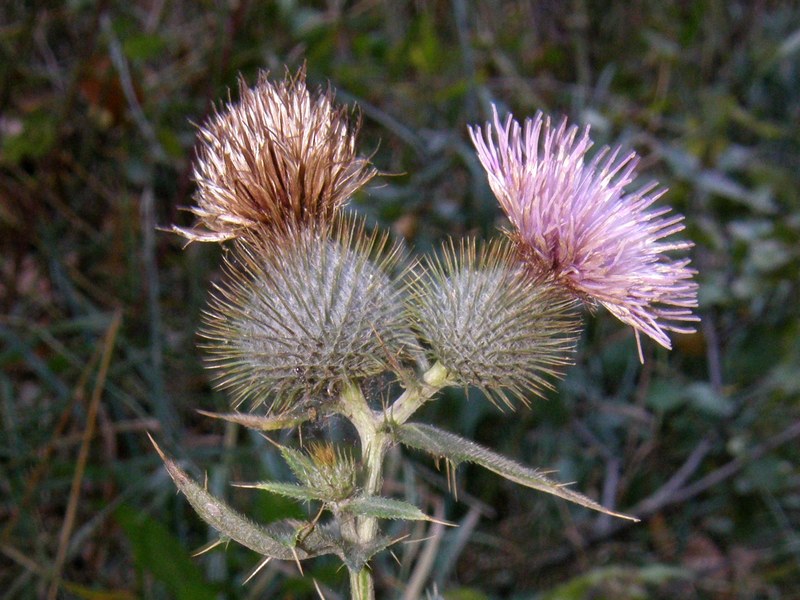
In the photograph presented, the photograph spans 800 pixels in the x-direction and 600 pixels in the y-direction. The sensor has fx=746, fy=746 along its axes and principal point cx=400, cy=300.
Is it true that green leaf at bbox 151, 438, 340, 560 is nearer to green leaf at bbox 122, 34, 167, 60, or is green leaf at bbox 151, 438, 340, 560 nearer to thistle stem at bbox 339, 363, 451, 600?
thistle stem at bbox 339, 363, 451, 600

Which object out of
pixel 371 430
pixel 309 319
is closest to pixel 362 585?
pixel 371 430

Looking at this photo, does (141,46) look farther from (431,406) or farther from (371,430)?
(371,430)

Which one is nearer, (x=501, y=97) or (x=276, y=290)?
(x=276, y=290)

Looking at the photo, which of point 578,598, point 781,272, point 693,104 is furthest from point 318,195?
point 693,104

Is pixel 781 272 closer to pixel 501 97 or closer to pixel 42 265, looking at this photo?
pixel 501 97

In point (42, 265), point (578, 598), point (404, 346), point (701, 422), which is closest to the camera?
point (404, 346)

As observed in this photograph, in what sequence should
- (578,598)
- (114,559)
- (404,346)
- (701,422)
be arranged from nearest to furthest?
(404,346) < (578,598) < (114,559) < (701,422)

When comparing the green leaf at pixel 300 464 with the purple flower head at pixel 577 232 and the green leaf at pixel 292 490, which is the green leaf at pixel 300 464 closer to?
the green leaf at pixel 292 490
